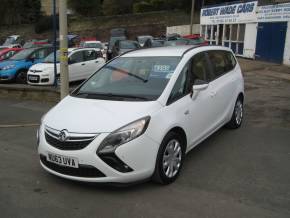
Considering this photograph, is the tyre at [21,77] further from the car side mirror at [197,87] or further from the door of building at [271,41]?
the door of building at [271,41]

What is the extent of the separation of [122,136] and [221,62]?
127 inches

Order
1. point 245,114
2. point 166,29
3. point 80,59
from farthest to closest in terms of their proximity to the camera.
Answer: point 166,29 → point 80,59 → point 245,114

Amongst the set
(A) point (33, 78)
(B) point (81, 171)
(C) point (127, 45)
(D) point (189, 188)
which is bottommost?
(A) point (33, 78)

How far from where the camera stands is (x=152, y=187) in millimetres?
4738

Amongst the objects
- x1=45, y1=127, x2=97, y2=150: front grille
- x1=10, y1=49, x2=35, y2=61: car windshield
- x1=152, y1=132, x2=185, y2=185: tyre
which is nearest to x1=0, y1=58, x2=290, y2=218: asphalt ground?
x1=152, y1=132, x2=185, y2=185: tyre

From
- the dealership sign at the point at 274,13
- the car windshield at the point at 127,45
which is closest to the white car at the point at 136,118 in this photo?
the car windshield at the point at 127,45

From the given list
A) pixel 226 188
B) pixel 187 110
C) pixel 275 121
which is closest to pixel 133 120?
pixel 187 110

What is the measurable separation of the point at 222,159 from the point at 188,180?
0.99 meters

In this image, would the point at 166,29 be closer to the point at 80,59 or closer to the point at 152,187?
the point at 80,59

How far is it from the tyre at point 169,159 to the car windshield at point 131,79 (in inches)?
23.6

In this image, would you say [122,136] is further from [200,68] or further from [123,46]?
[123,46]

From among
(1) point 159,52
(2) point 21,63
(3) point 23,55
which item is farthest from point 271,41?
(1) point 159,52

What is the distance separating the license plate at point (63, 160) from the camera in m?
4.37

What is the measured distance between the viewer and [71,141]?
14.4 feet
